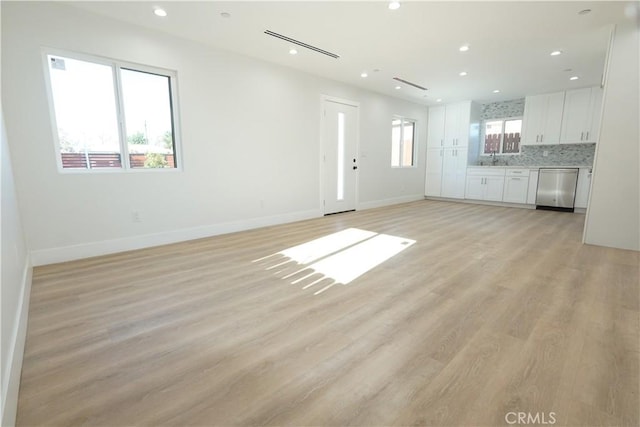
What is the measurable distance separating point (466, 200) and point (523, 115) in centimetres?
236

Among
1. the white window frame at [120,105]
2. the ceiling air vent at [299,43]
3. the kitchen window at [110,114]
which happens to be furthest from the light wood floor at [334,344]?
the ceiling air vent at [299,43]

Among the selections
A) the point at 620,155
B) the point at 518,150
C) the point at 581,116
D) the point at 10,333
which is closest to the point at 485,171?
the point at 518,150

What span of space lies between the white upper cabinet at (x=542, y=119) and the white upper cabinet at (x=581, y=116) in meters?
0.12

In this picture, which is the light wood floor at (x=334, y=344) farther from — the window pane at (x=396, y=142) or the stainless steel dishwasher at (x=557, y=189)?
the window pane at (x=396, y=142)

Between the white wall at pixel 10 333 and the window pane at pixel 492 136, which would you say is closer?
the white wall at pixel 10 333

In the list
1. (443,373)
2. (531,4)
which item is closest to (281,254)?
(443,373)

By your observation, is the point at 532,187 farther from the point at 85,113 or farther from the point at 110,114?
the point at 85,113

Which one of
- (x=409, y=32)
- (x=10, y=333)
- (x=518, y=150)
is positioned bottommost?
(x=10, y=333)

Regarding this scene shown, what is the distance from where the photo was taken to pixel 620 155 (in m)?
3.45

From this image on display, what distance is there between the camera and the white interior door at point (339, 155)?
562 centimetres

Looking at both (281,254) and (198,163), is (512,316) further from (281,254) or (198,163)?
(198,163)

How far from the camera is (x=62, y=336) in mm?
1764

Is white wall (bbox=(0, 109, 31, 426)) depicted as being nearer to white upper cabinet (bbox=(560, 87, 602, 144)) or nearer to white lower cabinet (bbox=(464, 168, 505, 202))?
white lower cabinet (bbox=(464, 168, 505, 202))

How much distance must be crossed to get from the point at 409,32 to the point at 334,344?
11.9 ft
